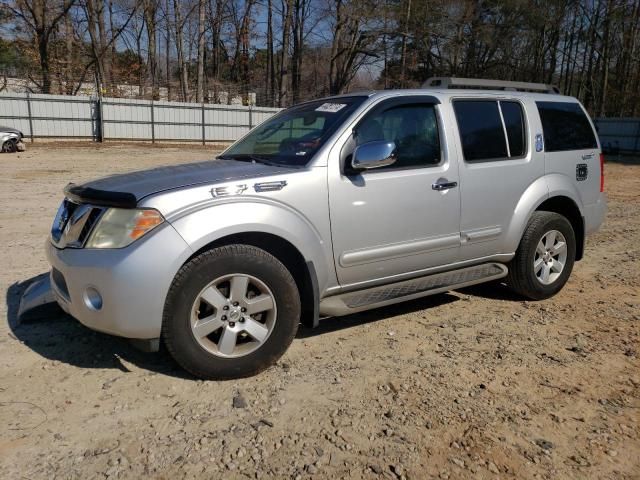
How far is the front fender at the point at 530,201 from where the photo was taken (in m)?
4.75

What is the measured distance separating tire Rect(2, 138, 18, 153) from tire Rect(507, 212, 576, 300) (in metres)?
20.4

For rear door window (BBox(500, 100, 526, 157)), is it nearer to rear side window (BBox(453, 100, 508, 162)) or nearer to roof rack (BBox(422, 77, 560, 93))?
rear side window (BBox(453, 100, 508, 162))

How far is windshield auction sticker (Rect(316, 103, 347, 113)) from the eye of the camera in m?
4.17

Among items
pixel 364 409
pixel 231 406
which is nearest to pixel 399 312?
pixel 364 409

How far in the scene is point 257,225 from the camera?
11.1 feet

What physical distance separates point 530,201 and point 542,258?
0.60m

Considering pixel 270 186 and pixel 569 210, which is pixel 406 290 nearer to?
pixel 270 186

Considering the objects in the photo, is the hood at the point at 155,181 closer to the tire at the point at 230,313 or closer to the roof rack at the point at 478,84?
the tire at the point at 230,313

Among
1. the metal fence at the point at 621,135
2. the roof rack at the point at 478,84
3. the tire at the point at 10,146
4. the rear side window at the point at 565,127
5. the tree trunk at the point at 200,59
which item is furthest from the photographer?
the tree trunk at the point at 200,59

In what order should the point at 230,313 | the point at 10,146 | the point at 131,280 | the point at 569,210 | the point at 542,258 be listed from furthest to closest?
the point at 10,146 < the point at 569,210 < the point at 542,258 < the point at 230,313 < the point at 131,280

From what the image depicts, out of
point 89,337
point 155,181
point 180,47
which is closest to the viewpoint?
point 155,181

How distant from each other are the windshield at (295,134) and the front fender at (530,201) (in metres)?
1.72

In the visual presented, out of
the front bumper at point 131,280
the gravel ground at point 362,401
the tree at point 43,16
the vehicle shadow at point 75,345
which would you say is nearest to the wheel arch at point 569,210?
the gravel ground at point 362,401

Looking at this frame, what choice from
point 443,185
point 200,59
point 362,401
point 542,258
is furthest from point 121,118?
point 362,401
